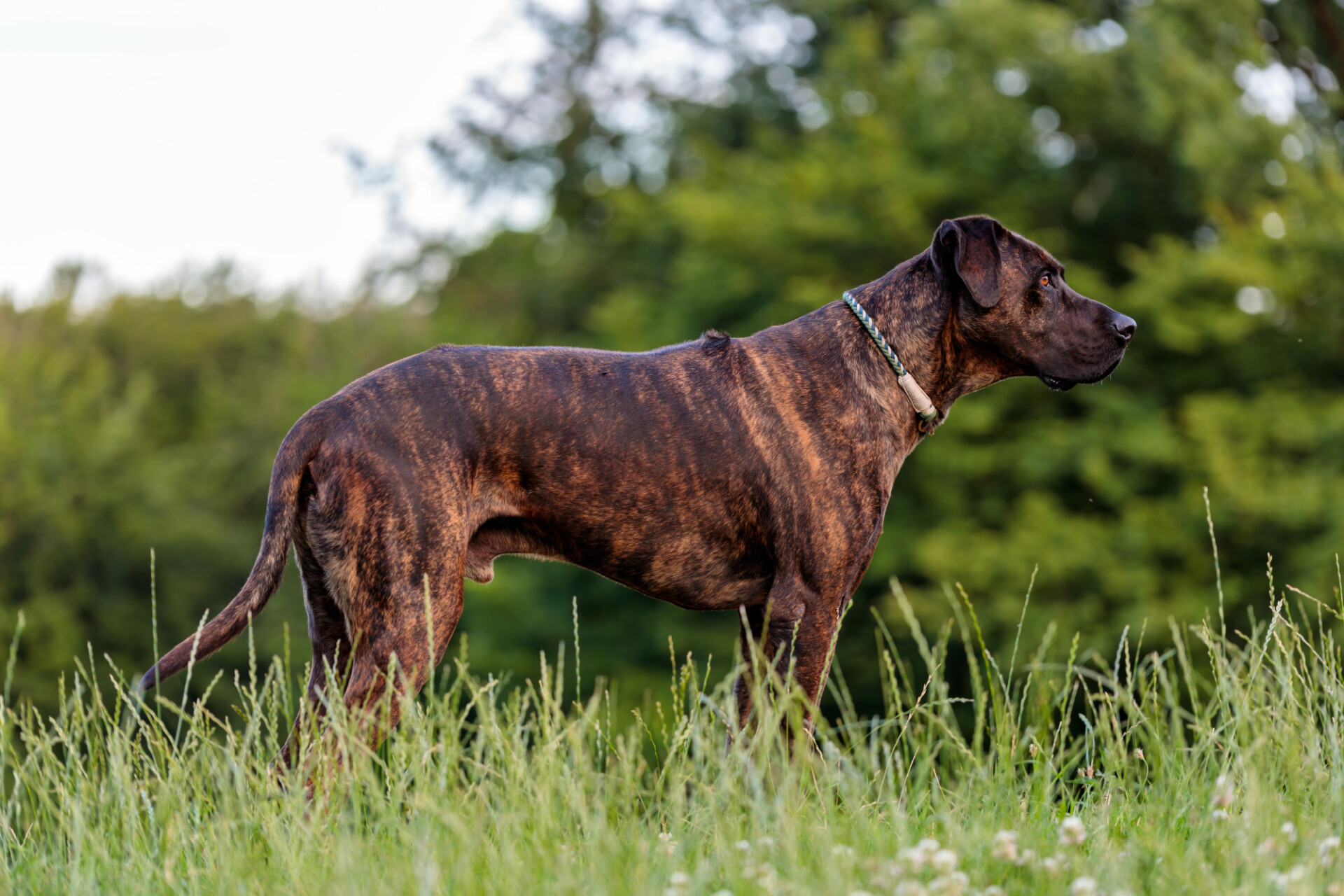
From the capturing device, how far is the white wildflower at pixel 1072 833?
2.86m

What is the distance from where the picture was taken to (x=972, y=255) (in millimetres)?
4410

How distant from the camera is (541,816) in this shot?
3.02m

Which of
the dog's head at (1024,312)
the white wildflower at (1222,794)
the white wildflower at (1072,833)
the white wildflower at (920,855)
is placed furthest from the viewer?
the dog's head at (1024,312)

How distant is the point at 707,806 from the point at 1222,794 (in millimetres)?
1345

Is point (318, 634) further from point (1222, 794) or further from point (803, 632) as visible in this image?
point (1222, 794)

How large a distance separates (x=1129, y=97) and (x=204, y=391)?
2174cm

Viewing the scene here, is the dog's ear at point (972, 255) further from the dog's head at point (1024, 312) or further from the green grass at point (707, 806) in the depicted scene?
the green grass at point (707, 806)

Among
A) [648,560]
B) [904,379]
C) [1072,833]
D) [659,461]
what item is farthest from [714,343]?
[1072,833]

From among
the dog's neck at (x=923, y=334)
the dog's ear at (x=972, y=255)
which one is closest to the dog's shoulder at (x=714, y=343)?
the dog's neck at (x=923, y=334)

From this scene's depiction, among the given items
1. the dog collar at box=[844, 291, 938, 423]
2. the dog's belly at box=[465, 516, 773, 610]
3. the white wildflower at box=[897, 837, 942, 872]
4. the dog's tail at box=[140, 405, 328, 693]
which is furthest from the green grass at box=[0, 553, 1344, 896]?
the dog collar at box=[844, 291, 938, 423]

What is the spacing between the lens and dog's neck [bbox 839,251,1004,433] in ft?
14.4

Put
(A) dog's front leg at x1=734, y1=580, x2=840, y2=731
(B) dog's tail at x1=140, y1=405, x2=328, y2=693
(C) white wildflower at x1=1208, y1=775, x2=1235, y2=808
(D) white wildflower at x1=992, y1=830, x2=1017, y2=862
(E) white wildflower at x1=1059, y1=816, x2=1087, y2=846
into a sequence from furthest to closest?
1. (A) dog's front leg at x1=734, y1=580, x2=840, y2=731
2. (B) dog's tail at x1=140, y1=405, x2=328, y2=693
3. (C) white wildflower at x1=1208, y1=775, x2=1235, y2=808
4. (E) white wildflower at x1=1059, y1=816, x2=1087, y2=846
5. (D) white wildflower at x1=992, y1=830, x2=1017, y2=862

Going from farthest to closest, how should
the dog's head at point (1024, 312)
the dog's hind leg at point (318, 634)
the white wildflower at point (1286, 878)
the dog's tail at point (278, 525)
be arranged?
the dog's head at point (1024, 312)
the dog's hind leg at point (318, 634)
the dog's tail at point (278, 525)
the white wildflower at point (1286, 878)

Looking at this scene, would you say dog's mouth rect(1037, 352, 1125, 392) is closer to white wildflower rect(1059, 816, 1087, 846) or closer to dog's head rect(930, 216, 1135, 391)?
dog's head rect(930, 216, 1135, 391)
